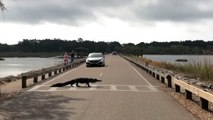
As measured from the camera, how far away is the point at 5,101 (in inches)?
637

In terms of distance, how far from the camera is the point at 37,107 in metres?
Result: 14.2

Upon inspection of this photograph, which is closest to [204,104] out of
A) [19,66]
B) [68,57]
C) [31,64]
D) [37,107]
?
[37,107]

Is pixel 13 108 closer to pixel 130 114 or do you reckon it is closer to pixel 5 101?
pixel 5 101

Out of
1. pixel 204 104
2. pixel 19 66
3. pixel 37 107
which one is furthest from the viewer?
pixel 19 66

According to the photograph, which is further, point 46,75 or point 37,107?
point 46,75

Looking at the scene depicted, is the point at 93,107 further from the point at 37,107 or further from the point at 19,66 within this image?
the point at 19,66

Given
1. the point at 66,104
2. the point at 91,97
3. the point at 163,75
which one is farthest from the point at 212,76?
the point at 66,104

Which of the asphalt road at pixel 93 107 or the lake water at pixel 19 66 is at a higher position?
the asphalt road at pixel 93 107

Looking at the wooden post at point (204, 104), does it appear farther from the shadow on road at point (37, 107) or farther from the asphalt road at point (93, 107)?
the shadow on road at point (37, 107)

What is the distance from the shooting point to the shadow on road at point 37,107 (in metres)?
12.1

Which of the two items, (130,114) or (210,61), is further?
(210,61)

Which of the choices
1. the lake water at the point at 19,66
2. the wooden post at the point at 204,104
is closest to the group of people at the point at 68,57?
the lake water at the point at 19,66

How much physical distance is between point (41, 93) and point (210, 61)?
14.0m

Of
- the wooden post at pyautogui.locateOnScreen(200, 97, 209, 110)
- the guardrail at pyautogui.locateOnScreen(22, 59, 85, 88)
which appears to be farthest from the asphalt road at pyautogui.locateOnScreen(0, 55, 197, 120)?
the guardrail at pyautogui.locateOnScreen(22, 59, 85, 88)
